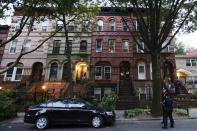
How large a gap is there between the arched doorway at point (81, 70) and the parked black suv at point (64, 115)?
14.0 meters

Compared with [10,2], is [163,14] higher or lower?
higher

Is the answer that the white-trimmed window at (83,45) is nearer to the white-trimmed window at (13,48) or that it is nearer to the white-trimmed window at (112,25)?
the white-trimmed window at (112,25)

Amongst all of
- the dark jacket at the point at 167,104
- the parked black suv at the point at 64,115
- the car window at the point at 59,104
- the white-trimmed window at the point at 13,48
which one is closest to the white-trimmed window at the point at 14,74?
the white-trimmed window at the point at 13,48

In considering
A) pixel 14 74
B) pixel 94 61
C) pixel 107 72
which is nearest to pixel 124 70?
pixel 107 72

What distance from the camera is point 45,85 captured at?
82.7ft

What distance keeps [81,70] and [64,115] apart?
49.2ft

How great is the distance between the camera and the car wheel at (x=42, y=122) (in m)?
12.5

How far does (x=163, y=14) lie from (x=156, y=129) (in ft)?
35.0

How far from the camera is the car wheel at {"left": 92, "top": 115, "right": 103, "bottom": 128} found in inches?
494

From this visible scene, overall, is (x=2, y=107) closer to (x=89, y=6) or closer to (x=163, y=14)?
(x=89, y=6)

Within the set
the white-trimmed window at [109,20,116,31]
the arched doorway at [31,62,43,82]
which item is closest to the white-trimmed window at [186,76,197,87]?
the white-trimmed window at [109,20,116,31]

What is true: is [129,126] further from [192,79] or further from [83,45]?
[192,79]

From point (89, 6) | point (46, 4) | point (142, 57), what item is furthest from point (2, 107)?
point (142, 57)

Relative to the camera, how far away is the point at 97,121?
12617 millimetres
